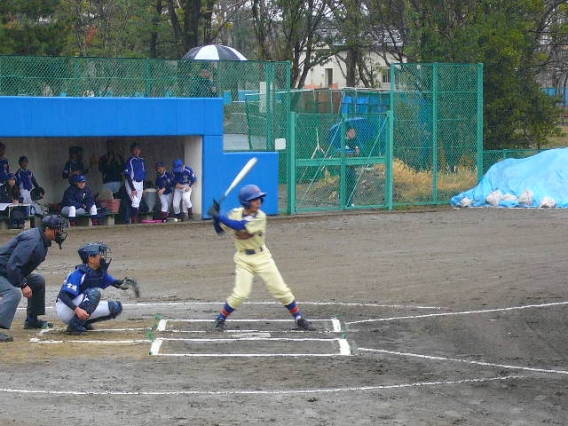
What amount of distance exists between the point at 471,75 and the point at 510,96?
10.7 ft

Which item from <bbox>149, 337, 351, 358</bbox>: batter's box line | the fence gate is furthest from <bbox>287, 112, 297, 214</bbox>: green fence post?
<bbox>149, 337, 351, 358</bbox>: batter's box line

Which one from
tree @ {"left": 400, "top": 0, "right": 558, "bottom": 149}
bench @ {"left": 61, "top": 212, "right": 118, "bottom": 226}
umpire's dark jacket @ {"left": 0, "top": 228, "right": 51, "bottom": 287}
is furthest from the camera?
tree @ {"left": 400, "top": 0, "right": 558, "bottom": 149}

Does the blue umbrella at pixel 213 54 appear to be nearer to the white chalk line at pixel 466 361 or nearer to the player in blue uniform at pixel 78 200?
the player in blue uniform at pixel 78 200

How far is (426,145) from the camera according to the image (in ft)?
90.4

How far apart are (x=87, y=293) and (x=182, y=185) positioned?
41.4ft

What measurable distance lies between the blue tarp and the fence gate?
8.24 feet

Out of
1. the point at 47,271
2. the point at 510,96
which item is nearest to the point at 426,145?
the point at 510,96

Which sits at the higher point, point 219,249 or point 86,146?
point 86,146

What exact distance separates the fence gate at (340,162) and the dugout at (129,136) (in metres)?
0.99

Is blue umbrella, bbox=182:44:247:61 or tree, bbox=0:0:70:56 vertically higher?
tree, bbox=0:0:70:56

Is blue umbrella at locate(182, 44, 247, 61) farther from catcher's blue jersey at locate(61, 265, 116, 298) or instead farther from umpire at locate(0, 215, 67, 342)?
umpire at locate(0, 215, 67, 342)

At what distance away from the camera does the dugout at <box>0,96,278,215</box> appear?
2245 centimetres

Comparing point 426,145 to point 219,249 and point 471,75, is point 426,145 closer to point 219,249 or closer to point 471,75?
point 471,75

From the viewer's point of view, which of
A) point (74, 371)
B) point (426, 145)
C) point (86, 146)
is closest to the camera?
point (74, 371)
